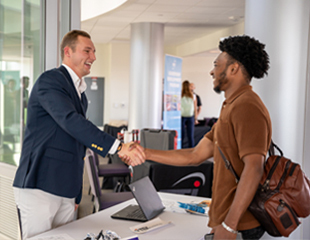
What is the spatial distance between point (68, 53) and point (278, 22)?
1.37m

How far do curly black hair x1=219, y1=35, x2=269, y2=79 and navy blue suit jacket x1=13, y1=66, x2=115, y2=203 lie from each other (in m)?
0.88

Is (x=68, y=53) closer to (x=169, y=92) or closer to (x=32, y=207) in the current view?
(x=32, y=207)

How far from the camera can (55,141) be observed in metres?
2.01

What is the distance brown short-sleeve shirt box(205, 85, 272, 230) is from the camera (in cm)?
148

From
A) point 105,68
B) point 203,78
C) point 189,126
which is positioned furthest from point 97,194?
point 203,78

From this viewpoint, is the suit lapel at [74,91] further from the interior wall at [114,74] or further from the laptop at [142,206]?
the interior wall at [114,74]

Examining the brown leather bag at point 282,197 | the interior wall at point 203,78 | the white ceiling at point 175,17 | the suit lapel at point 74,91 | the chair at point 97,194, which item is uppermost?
the white ceiling at point 175,17

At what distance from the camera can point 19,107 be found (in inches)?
141

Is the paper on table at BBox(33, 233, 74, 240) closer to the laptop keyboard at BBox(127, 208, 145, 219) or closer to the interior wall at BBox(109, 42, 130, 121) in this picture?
the laptop keyboard at BBox(127, 208, 145, 219)

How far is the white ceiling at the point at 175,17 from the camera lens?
22.9ft

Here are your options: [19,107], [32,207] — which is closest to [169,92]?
[19,107]

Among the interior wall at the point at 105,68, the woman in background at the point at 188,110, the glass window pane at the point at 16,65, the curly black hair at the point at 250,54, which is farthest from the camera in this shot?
the interior wall at the point at 105,68

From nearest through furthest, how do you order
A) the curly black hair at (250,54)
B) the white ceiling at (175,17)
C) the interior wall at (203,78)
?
1. the curly black hair at (250,54)
2. the white ceiling at (175,17)
3. the interior wall at (203,78)

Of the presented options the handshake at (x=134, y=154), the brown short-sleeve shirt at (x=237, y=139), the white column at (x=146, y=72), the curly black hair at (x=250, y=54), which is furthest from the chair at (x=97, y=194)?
the white column at (x=146, y=72)
